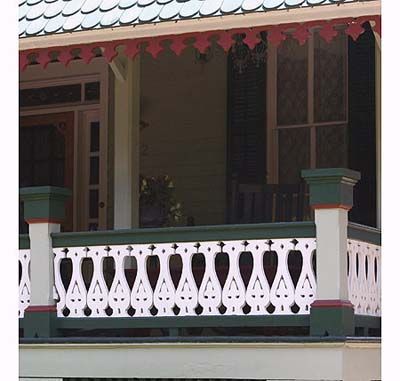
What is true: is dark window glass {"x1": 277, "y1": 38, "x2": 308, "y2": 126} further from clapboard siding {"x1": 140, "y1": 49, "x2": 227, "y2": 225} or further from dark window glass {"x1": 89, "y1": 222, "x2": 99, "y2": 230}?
dark window glass {"x1": 89, "y1": 222, "x2": 99, "y2": 230}

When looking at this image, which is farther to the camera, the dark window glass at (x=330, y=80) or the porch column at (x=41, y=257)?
the dark window glass at (x=330, y=80)

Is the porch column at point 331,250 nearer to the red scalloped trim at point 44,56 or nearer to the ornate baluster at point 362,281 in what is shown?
the ornate baluster at point 362,281

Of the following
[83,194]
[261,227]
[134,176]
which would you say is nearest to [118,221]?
[134,176]

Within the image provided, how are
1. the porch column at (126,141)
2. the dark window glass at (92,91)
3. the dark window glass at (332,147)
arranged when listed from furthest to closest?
1. the dark window glass at (92,91)
2. the dark window glass at (332,147)
3. the porch column at (126,141)

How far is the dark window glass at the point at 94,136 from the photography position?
1466cm

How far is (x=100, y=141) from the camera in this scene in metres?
14.5

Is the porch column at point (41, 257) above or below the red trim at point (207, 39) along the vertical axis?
below

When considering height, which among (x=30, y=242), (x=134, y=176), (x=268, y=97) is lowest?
(x=30, y=242)

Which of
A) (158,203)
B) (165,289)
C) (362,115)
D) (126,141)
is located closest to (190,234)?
(165,289)

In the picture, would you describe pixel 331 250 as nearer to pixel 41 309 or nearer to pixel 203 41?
pixel 203 41

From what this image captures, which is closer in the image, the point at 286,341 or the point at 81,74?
the point at 286,341

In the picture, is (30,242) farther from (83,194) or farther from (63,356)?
(83,194)

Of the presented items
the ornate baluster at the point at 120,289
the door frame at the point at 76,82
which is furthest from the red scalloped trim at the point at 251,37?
the door frame at the point at 76,82

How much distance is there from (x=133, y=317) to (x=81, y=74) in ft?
16.3
